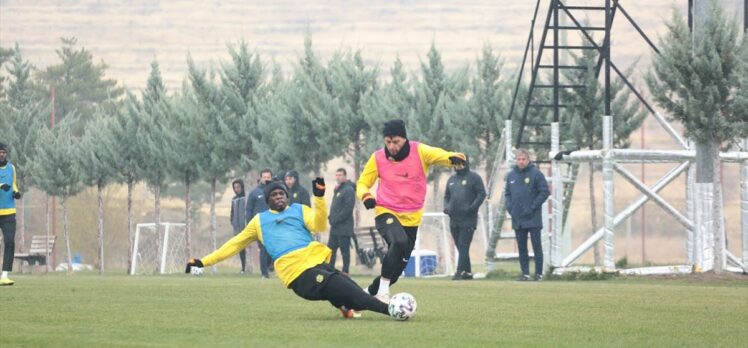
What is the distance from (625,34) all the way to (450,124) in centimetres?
5268

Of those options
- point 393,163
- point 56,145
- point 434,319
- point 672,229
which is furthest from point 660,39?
point 672,229

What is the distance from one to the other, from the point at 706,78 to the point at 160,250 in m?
27.4

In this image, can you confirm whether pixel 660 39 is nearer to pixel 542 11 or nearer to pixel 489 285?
pixel 489 285

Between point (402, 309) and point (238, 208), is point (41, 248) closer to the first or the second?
point (238, 208)

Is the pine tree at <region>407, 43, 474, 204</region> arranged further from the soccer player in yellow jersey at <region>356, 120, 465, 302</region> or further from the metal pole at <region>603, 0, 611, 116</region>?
the soccer player in yellow jersey at <region>356, 120, 465, 302</region>

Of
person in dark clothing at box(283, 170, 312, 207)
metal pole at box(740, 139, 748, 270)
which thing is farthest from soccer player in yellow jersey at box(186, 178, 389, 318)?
person in dark clothing at box(283, 170, 312, 207)

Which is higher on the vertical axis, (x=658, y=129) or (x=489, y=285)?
(x=658, y=129)

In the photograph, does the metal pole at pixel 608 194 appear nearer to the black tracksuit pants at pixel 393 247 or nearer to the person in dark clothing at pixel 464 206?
the person in dark clothing at pixel 464 206

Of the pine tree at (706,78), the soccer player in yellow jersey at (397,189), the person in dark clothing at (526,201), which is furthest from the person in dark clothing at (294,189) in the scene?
the soccer player in yellow jersey at (397,189)

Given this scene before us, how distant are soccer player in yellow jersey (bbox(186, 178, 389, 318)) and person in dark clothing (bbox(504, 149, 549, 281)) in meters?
12.1

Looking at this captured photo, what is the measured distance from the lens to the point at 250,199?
3238 centimetres

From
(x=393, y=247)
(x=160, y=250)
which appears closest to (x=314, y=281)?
(x=393, y=247)

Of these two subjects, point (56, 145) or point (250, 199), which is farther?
point (56, 145)

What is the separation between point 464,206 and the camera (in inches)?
1147
